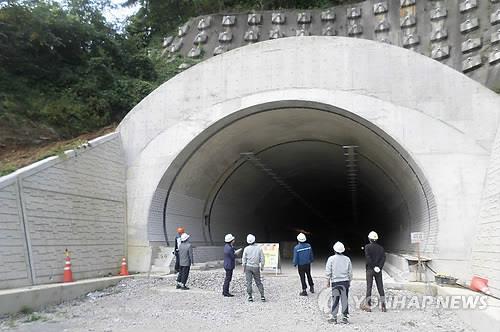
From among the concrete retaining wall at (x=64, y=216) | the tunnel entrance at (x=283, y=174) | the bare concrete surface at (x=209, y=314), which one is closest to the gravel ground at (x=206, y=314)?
the bare concrete surface at (x=209, y=314)

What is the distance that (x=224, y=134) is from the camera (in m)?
14.5

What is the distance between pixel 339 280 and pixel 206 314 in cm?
238

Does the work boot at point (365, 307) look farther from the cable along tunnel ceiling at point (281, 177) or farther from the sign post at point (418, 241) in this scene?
the cable along tunnel ceiling at point (281, 177)

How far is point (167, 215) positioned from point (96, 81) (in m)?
5.89

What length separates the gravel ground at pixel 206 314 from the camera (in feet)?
23.9

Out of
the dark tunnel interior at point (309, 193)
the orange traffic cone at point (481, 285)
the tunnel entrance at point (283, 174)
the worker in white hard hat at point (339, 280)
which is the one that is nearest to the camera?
the worker in white hard hat at point (339, 280)

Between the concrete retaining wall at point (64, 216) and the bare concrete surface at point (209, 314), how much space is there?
41.2 inches

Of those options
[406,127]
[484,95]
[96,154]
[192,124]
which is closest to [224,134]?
[192,124]

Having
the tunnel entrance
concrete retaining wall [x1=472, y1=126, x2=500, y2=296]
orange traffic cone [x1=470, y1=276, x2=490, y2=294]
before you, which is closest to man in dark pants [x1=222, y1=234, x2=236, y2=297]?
the tunnel entrance

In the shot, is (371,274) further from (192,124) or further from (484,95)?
(192,124)

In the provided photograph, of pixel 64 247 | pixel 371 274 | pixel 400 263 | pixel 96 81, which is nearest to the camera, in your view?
pixel 371 274

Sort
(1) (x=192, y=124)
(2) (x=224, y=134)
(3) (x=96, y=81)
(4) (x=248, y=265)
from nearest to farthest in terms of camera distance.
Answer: (4) (x=248, y=265) → (1) (x=192, y=124) → (2) (x=224, y=134) → (3) (x=96, y=81)

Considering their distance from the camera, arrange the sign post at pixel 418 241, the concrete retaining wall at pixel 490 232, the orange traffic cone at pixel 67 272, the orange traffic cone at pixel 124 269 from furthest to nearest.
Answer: the orange traffic cone at pixel 124 269 < the sign post at pixel 418 241 < the orange traffic cone at pixel 67 272 < the concrete retaining wall at pixel 490 232

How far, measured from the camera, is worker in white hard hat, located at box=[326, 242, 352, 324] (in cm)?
758
